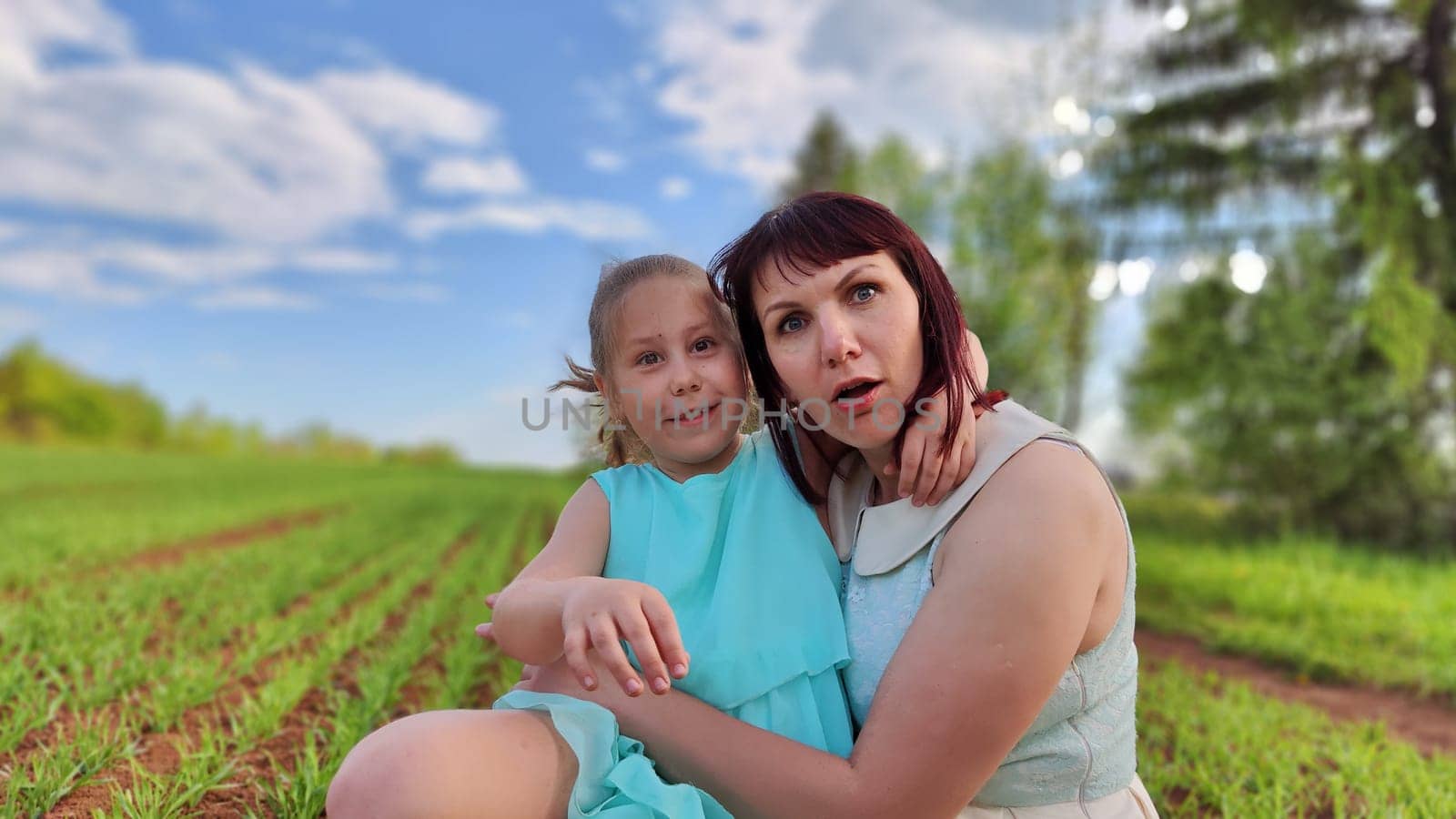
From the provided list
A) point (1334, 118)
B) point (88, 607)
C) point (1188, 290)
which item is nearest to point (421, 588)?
point (88, 607)

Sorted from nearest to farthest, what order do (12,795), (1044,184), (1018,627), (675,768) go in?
(1018,627), (675,768), (12,795), (1044,184)

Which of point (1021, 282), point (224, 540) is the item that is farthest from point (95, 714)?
point (1021, 282)

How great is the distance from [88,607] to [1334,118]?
11.6 m

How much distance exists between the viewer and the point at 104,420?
46.2 metres

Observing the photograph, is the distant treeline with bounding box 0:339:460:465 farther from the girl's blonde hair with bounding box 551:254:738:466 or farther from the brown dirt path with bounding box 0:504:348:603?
the girl's blonde hair with bounding box 551:254:738:466

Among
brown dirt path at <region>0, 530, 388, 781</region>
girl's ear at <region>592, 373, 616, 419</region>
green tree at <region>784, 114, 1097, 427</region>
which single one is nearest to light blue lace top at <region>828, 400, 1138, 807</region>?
girl's ear at <region>592, 373, 616, 419</region>

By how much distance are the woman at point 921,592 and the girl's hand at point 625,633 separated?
0.22 metres

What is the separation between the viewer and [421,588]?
624 centimetres

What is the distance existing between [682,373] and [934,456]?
48 centimetres

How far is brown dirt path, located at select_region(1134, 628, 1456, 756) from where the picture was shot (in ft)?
13.8

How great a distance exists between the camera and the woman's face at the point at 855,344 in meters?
1.40

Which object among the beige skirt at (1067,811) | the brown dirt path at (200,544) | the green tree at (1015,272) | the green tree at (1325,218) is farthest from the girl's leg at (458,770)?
the green tree at (1015,272)

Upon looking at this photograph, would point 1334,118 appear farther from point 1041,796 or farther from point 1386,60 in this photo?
point 1041,796

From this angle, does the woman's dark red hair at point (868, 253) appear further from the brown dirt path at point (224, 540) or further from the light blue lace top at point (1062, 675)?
the brown dirt path at point (224, 540)
